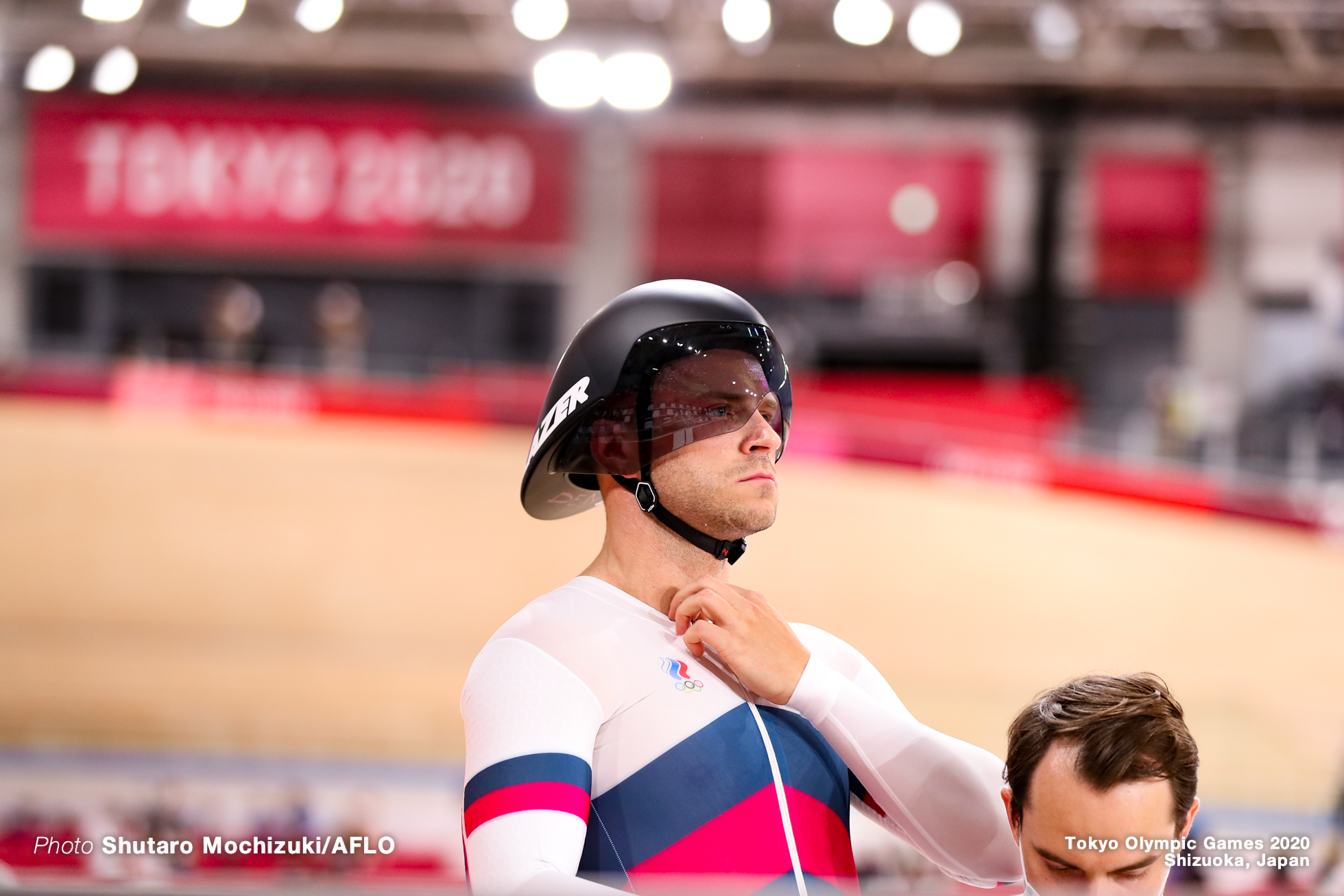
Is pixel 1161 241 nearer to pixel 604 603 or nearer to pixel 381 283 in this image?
pixel 381 283

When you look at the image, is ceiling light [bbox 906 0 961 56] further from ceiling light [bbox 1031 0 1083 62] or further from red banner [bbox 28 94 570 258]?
red banner [bbox 28 94 570 258]

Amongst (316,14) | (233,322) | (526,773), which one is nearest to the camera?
(526,773)

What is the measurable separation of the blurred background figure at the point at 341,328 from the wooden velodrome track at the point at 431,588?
1.38 metres

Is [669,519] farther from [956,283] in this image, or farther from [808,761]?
[956,283]

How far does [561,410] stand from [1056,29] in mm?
13033

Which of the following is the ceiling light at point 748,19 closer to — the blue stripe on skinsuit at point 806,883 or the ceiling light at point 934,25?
the blue stripe on skinsuit at point 806,883

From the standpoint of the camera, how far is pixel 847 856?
1.51 metres

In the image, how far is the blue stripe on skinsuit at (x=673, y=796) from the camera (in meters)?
1.36

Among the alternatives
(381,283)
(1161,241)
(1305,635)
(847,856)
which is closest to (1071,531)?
(1305,635)

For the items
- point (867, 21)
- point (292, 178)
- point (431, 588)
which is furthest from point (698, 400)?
point (292, 178)

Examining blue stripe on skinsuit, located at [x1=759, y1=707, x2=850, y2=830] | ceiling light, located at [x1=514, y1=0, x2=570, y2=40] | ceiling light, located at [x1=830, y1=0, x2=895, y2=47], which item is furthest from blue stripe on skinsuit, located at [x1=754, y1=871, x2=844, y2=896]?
ceiling light, located at [x1=830, y1=0, x2=895, y2=47]

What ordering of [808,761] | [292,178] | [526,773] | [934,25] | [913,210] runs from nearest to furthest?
[526,773] < [808,761] < [934,25] < [292,178] < [913,210]

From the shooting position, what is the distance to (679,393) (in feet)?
4.84

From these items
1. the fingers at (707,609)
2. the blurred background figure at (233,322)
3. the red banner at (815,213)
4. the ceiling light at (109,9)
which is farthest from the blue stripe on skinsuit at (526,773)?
the red banner at (815,213)
